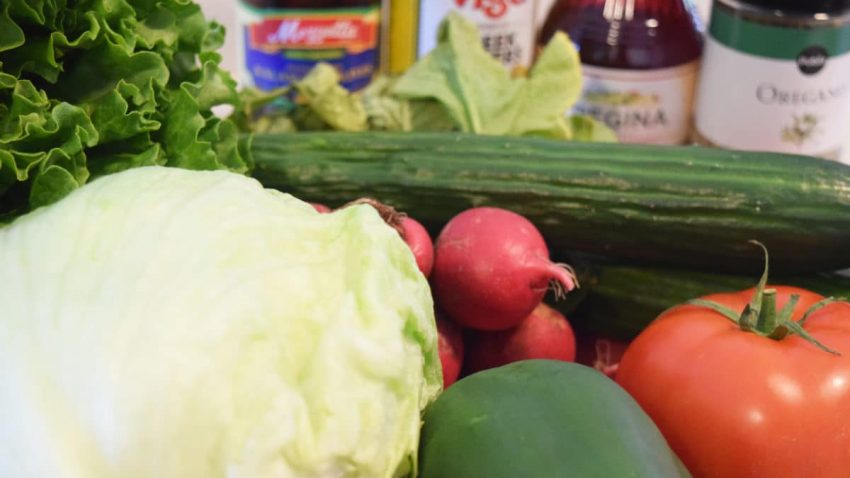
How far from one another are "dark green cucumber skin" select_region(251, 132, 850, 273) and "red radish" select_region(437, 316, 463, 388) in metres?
0.15

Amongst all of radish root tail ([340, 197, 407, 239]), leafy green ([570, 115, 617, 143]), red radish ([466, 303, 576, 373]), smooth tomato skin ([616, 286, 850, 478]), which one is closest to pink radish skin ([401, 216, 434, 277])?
radish root tail ([340, 197, 407, 239])

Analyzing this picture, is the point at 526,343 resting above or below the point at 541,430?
below

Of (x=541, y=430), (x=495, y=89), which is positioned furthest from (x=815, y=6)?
(x=541, y=430)

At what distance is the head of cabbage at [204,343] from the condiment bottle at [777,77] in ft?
2.50

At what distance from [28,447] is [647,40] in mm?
1004

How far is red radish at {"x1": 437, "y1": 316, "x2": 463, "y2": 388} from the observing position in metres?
0.88

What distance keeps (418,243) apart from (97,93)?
0.32 meters

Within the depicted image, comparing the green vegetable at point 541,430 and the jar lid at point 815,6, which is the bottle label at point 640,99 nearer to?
the jar lid at point 815,6

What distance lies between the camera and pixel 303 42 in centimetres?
128

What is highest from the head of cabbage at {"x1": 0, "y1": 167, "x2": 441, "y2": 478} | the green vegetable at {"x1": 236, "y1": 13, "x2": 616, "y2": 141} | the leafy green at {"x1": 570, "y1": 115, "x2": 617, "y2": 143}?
the head of cabbage at {"x1": 0, "y1": 167, "x2": 441, "y2": 478}

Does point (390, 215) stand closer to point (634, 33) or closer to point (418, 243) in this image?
point (418, 243)

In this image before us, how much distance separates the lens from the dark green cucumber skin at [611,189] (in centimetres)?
92

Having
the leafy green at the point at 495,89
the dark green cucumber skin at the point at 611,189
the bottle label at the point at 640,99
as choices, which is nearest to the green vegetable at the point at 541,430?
the dark green cucumber skin at the point at 611,189

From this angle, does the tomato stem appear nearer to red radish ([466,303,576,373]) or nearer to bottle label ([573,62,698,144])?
red radish ([466,303,576,373])
